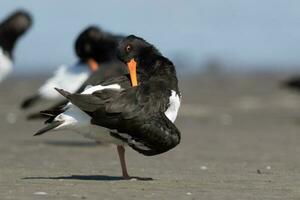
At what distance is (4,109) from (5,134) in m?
8.33

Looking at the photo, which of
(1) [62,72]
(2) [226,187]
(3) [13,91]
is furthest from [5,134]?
(3) [13,91]

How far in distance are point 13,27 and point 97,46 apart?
3346 mm

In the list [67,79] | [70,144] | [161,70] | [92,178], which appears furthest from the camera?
[67,79]

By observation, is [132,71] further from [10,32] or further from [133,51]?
[10,32]

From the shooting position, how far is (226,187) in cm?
888

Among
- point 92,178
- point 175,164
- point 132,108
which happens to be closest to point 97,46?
point 175,164

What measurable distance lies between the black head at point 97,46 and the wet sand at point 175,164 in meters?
1.48

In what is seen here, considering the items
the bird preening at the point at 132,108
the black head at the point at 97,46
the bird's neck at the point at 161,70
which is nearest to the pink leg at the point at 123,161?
the bird preening at the point at 132,108

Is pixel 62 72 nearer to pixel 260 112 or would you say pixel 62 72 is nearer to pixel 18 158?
pixel 18 158

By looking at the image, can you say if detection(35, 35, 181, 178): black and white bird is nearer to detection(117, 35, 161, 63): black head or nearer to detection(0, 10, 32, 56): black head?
detection(117, 35, 161, 63): black head

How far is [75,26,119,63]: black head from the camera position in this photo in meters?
17.0

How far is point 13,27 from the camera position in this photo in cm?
1977

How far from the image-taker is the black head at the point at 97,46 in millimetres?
16953

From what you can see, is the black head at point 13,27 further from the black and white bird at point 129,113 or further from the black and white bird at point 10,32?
the black and white bird at point 129,113
